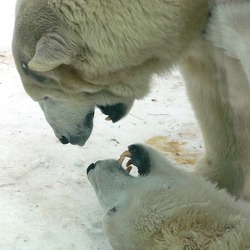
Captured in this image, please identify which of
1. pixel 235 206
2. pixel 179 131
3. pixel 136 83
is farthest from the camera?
pixel 179 131

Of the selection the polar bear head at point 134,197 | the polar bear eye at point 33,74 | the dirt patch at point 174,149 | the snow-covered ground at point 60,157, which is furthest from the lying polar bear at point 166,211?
the dirt patch at point 174,149

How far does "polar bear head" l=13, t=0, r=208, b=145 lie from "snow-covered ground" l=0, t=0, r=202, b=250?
216 millimetres

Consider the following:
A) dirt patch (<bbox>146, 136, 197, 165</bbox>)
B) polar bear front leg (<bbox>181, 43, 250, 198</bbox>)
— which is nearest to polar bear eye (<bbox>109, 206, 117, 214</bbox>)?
polar bear front leg (<bbox>181, 43, 250, 198</bbox>)

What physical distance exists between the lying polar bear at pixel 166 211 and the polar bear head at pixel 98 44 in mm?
303

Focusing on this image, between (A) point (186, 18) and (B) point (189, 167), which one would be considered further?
(B) point (189, 167)

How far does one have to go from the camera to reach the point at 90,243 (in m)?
2.77

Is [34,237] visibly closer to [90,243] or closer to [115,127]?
[90,243]

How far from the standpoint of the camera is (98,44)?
2.50 m

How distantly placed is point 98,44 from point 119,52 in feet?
0.25

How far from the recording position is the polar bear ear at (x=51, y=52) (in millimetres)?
2486

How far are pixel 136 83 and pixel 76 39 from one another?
32 centimetres

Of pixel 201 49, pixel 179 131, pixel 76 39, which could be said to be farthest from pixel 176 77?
pixel 76 39

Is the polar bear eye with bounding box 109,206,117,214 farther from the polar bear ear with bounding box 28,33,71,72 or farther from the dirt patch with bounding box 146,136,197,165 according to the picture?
the dirt patch with bounding box 146,136,197,165

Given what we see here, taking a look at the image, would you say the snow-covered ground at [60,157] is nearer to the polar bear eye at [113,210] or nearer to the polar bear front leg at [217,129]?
the polar bear front leg at [217,129]
